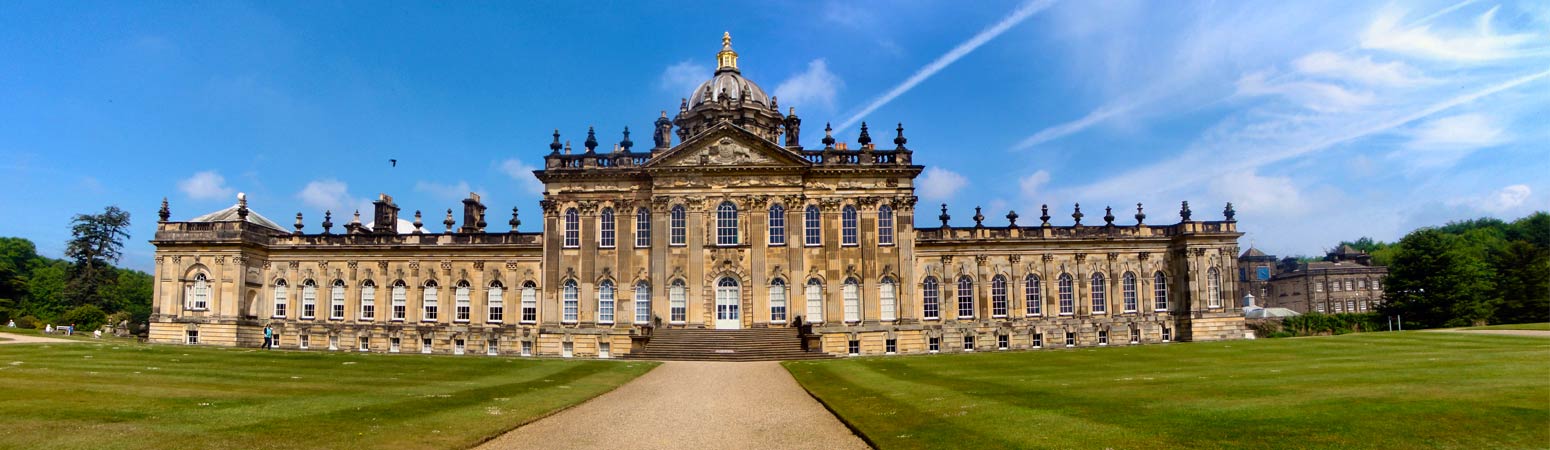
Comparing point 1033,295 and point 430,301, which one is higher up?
point 430,301

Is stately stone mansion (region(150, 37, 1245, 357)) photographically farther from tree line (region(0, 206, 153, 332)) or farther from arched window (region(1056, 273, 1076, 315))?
tree line (region(0, 206, 153, 332))

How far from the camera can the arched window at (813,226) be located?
40562mm

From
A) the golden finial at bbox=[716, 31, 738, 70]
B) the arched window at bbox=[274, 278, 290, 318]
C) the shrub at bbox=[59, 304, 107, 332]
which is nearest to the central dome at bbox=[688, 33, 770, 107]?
the golden finial at bbox=[716, 31, 738, 70]

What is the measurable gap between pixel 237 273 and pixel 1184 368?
4276 cm

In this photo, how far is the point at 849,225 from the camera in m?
40.8

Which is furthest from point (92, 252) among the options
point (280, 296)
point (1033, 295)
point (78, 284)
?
point (1033, 295)

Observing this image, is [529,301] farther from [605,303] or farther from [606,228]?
[606,228]

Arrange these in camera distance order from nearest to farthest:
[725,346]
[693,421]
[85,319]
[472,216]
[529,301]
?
[693,421] → [725,346] → [529,301] → [472,216] → [85,319]

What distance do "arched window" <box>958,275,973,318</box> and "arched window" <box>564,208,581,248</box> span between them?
19.0 metres

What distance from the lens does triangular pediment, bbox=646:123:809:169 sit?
39.9m

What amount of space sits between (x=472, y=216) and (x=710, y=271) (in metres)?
16.9

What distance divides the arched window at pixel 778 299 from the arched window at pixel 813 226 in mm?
2383

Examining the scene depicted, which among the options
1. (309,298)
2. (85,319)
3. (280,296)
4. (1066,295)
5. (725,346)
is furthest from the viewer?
(85,319)

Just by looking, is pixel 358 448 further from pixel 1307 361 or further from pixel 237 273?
pixel 237 273
